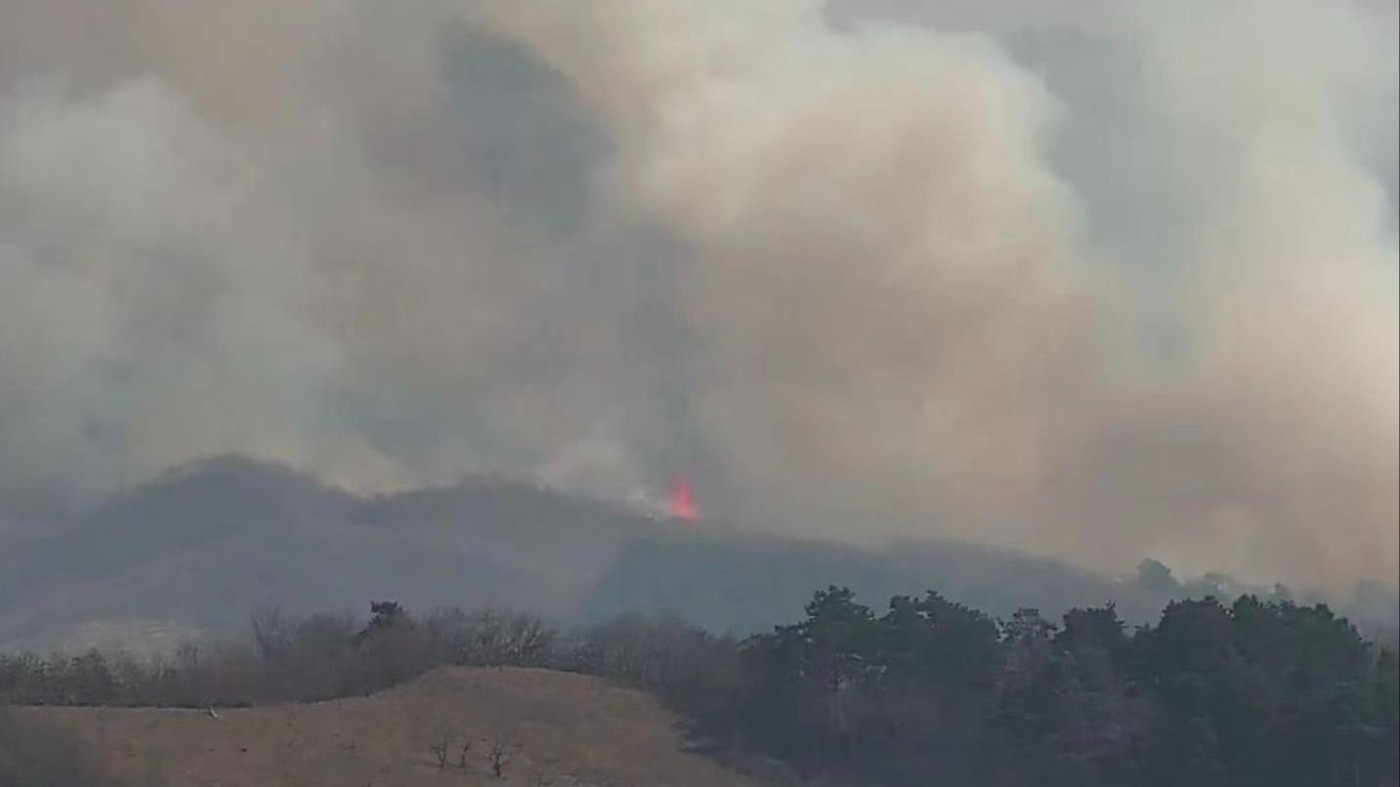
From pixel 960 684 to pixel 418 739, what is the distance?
18.1 m

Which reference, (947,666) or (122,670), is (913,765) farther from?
(122,670)

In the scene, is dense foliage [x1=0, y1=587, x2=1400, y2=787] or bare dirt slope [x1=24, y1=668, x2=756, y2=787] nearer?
dense foliage [x1=0, y1=587, x2=1400, y2=787]

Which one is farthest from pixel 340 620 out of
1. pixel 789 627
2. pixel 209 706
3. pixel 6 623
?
pixel 789 627

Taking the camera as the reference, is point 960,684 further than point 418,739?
No

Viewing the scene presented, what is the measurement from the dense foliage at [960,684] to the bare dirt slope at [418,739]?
3.11 meters

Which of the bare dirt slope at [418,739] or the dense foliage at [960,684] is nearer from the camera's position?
the dense foliage at [960,684]

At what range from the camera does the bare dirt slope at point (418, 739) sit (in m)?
48.8

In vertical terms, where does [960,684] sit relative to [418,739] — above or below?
above

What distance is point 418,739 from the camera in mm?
55219

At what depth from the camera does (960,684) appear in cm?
5247

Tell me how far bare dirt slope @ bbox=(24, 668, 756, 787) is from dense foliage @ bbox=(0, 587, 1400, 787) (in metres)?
3.11

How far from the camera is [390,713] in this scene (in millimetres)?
59188

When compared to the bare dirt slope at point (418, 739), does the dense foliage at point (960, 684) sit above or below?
above

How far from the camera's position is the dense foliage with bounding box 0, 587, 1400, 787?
37156 mm
